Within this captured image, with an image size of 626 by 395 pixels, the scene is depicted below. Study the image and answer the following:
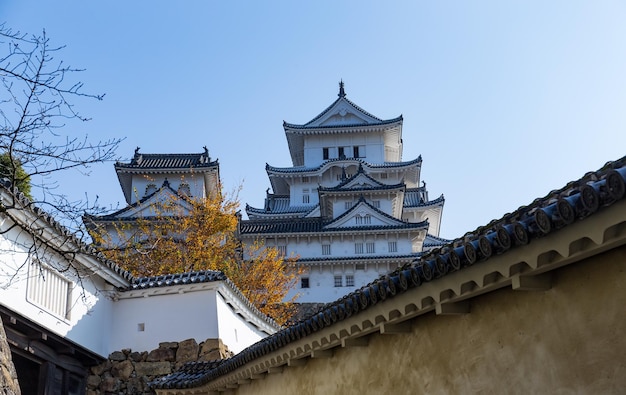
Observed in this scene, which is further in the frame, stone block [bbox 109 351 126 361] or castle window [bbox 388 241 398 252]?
castle window [bbox 388 241 398 252]

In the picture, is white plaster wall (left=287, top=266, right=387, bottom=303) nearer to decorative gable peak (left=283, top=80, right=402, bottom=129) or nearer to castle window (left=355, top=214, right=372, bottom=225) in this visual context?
castle window (left=355, top=214, right=372, bottom=225)

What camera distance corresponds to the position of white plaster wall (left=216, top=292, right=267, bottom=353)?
1441cm

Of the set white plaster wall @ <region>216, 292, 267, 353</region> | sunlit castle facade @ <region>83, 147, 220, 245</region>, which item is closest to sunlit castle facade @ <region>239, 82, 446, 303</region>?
sunlit castle facade @ <region>83, 147, 220, 245</region>

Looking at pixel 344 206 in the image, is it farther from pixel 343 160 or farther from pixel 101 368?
pixel 101 368

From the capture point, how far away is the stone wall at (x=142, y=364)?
13.8 m

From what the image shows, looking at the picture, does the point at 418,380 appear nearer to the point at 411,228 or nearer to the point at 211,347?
the point at 211,347

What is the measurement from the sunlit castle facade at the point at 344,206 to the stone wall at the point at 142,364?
891 inches

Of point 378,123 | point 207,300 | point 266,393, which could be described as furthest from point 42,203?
point 378,123

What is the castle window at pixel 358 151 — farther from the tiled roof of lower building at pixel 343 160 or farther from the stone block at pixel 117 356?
the stone block at pixel 117 356

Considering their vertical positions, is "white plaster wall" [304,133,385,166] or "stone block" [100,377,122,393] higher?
"white plaster wall" [304,133,385,166]

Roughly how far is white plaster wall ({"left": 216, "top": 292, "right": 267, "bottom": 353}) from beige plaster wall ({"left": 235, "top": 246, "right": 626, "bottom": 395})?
304 inches

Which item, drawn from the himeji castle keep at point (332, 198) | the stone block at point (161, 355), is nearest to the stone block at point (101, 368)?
the stone block at point (161, 355)

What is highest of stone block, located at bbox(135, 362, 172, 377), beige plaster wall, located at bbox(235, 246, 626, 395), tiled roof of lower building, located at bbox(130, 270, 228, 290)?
tiled roof of lower building, located at bbox(130, 270, 228, 290)

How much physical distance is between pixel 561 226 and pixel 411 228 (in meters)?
33.3
